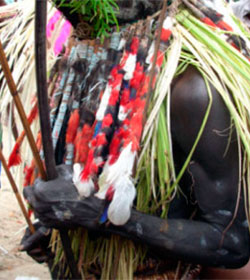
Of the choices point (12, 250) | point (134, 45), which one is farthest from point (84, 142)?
point (12, 250)

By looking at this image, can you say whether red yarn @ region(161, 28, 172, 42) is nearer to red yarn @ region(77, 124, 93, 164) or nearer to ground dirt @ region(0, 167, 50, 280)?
red yarn @ region(77, 124, 93, 164)

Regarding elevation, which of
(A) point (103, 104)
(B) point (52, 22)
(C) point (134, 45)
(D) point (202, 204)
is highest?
(B) point (52, 22)

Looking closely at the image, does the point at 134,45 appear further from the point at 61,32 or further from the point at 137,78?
the point at 61,32

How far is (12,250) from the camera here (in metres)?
3.45

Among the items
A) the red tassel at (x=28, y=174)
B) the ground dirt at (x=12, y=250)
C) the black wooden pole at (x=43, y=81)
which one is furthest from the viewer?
the ground dirt at (x=12, y=250)

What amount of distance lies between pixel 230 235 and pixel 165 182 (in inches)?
10.8

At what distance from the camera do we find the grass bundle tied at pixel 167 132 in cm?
154

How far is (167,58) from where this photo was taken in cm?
161

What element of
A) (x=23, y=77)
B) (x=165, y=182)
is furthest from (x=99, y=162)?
(x=23, y=77)

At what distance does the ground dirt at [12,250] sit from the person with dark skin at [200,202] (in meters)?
1.04

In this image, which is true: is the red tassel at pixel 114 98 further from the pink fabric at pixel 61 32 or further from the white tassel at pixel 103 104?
the pink fabric at pixel 61 32

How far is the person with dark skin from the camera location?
1484mm

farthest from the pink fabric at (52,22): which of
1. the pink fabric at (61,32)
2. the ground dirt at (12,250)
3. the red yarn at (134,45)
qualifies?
the ground dirt at (12,250)

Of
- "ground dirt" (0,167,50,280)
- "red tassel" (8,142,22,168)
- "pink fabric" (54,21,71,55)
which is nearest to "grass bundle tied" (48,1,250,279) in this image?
"red tassel" (8,142,22,168)
